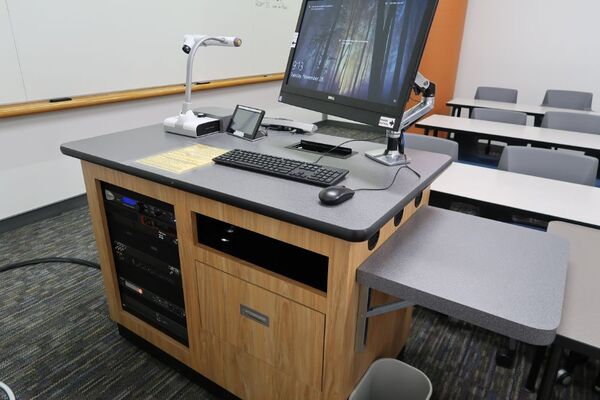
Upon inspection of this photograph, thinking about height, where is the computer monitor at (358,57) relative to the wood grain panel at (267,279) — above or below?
above

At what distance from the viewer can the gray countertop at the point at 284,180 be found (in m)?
0.95

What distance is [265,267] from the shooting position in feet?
3.84

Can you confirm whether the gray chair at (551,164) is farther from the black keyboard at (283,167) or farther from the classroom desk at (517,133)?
the black keyboard at (283,167)

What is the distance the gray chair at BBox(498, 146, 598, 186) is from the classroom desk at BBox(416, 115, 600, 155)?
607 mm

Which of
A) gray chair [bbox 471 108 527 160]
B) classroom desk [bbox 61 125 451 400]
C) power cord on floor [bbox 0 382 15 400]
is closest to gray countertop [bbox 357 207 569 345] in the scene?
classroom desk [bbox 61 125 451 400]

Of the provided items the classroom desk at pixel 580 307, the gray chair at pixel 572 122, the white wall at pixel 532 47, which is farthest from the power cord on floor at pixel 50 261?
the white wall at pixel 532 47

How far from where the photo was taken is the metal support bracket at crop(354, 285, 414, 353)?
1.04m

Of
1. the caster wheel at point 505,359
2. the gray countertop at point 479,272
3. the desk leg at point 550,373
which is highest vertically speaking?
the gray countertop at point 479,272

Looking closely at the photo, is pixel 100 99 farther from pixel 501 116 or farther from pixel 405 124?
pixel 501 116

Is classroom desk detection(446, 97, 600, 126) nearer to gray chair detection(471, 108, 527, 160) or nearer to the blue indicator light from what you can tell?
gray chair detection(471, 108, 527, 160)

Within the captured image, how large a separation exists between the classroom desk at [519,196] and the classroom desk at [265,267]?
1.45 feet

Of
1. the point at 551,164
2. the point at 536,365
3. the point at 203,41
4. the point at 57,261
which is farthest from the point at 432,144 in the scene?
the point at 57,261

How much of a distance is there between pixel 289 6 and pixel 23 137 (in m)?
2.95

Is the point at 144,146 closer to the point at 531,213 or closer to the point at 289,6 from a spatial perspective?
the point at 531,213
